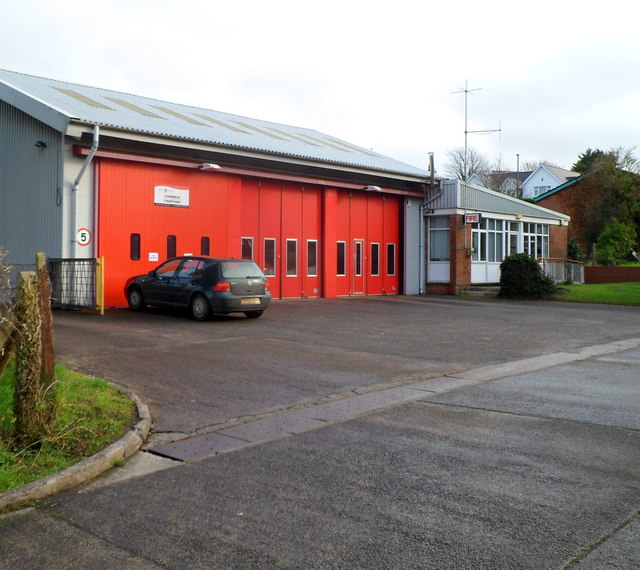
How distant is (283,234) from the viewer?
24406mm

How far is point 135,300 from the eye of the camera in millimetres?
18266

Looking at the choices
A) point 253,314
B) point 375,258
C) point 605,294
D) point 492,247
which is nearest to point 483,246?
point 492,247

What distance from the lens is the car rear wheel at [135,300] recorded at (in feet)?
59.5

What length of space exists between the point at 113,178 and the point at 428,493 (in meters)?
16.3

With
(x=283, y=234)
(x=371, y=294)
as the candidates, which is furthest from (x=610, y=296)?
(x=283, y=234)

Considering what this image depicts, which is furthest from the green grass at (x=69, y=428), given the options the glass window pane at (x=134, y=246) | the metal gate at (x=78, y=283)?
the glass window pane at (x=134, y=246)

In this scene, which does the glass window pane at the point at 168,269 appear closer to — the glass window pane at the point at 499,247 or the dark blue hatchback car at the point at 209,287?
the dark blue hatchback car at the point at 209,287

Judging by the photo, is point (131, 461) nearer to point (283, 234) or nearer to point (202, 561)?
point (202, 561)

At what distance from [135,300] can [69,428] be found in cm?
Answer: 1248

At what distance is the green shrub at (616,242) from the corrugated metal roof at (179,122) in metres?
16.7

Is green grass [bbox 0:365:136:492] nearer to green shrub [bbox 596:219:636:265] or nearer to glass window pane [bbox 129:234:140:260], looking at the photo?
glass window pane [bbox 129:234:140:260]

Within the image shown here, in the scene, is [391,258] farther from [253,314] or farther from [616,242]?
[616,242]

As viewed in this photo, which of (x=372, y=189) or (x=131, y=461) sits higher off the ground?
(x=372, y=189)

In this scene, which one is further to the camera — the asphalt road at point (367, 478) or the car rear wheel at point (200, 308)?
Answer: the car rear wheel at point (200, 308)
